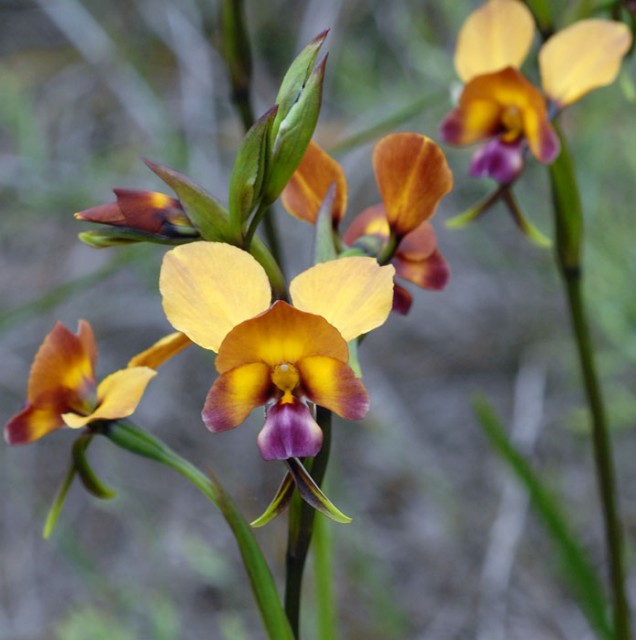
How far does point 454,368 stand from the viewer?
2.75 m

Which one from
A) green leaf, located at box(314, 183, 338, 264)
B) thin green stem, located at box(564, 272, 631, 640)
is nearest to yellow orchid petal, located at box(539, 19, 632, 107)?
thin green stem, located at box(564, 272, 631, 640)

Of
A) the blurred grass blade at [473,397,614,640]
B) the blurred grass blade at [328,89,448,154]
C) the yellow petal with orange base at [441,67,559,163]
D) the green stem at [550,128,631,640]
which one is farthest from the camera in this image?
the blurred grass blade at [328,89,448,154]

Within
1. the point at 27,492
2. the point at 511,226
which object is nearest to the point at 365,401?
the point at 27,492

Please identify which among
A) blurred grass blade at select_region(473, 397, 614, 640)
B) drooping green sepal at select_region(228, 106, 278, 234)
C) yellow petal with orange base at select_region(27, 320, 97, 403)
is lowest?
blurred grass blade at select_region(473, 397, 614, 640)

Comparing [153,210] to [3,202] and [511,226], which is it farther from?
[3,202]

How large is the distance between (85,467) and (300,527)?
7.9 inches

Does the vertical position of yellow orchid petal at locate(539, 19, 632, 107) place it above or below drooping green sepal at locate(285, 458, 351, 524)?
above

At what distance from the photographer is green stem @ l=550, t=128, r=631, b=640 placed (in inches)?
40.3

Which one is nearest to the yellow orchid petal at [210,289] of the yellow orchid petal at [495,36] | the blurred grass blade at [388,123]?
the yellow orchid petal at [495,36]

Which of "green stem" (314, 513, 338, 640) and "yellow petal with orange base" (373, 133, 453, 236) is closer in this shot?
"yellow petal with orange base" (373, 133, 453, 236)

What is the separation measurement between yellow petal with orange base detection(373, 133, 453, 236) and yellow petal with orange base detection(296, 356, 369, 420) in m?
0.16

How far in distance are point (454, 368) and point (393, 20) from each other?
1360mm

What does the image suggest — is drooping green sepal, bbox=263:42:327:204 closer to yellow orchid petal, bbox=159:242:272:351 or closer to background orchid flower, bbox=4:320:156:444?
yellow orchid petal, bbox=159:242:272:351

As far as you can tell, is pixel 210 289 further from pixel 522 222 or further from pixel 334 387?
pixel 522 222
